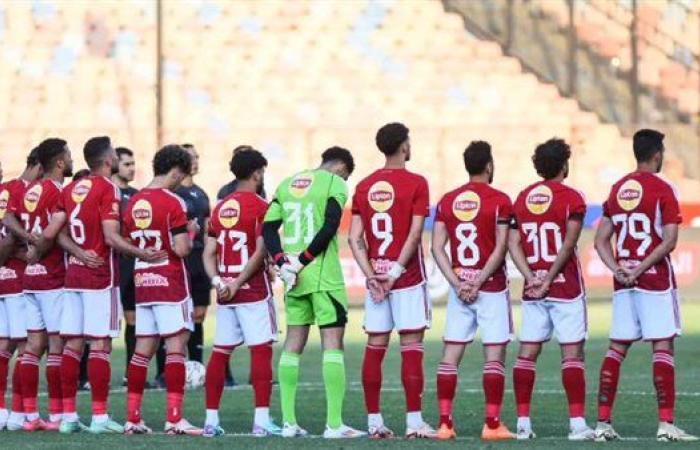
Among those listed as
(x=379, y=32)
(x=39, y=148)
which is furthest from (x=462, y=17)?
(x=39, y=148)

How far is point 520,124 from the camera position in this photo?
102ft

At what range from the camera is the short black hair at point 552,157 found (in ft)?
38.7

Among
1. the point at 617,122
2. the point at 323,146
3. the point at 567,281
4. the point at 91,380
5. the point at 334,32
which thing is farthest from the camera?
the point at 334,32

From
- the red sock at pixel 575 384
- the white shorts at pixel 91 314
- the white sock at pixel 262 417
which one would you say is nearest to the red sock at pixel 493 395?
the red sock at pixel 575 384

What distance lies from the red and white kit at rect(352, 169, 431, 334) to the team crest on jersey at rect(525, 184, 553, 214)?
0.69 meters

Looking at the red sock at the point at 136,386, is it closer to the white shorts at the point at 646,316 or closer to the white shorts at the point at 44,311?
the white shorts at the point at 44,311

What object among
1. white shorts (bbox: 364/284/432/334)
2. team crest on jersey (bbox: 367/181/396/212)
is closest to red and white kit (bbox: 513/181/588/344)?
white shorts (bbox: 364/284/432/334)

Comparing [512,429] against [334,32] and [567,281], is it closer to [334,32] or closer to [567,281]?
[567,281]

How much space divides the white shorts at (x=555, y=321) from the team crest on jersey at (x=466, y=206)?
2.25 feet

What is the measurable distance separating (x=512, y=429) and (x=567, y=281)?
1.37 metres

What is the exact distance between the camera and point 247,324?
12414 mm

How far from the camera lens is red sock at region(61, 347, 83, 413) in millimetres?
12508

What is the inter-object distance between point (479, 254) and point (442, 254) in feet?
0.80

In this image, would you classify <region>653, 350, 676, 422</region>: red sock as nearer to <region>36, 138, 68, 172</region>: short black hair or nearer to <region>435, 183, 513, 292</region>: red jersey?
<region>435, 183, 513, 292</region>: red jersey
